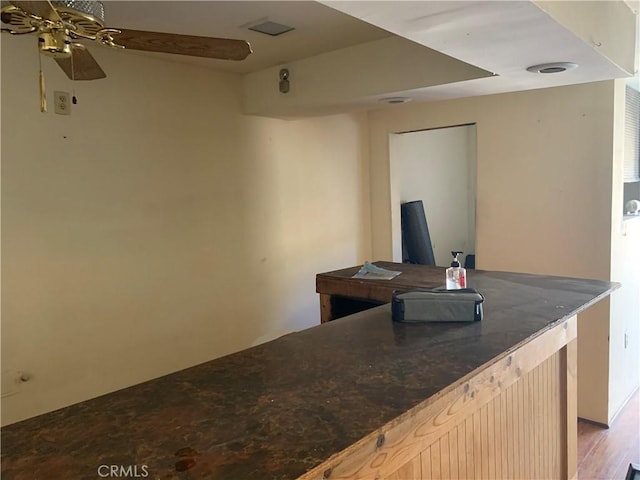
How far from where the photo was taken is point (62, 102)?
2574 millimetres

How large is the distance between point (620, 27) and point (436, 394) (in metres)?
2.02

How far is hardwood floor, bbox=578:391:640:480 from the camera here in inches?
104

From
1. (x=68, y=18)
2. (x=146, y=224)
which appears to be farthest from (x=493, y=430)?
(x=146, y=224)

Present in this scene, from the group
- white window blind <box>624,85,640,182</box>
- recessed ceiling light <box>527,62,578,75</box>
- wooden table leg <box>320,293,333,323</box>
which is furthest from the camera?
white window blind <box>624,85,640,182</box>

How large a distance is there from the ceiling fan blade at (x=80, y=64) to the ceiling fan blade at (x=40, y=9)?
269 mm

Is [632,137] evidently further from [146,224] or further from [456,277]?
[146,224]

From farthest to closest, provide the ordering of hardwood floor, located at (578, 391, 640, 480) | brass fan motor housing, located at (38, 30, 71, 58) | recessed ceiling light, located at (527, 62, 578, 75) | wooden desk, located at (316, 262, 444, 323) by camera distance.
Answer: hardwood floor, located at (578, 391, 640, 480) → wooden desk, located at (316, 262, 444, 323) → recessed ceiling light, located at (527, 62, 578, 75) → brass fan motor housing, located at (38, 30, 71, 58)

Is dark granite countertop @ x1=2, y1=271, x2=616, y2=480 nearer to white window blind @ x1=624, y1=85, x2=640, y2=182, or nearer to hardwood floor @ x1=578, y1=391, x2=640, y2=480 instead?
hardwood floor @ x1=578, y1=391, x2=640, y2=480

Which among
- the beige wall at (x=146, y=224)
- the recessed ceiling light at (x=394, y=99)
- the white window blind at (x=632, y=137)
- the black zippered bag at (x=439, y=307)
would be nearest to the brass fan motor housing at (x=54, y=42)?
the beige wall at (x=146, y=224)

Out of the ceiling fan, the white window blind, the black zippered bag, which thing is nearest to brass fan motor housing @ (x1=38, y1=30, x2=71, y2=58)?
the ceiling fan

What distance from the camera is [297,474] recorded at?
87 centimetres

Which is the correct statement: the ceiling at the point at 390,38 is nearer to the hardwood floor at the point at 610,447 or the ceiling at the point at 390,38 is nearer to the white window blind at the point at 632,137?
the white window blind at the point at 632,137

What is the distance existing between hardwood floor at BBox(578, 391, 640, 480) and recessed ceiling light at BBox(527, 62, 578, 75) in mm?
2076

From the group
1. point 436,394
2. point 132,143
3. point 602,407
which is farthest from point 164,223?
point 602,407
